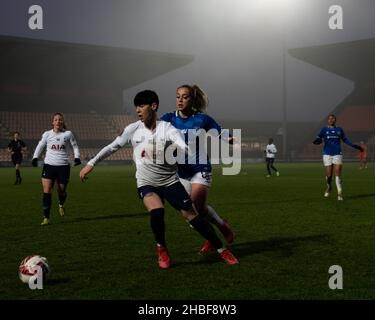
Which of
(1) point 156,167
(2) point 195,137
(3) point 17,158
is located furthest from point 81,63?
(1) point 156,167

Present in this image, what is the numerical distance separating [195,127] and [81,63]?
51.5 metres

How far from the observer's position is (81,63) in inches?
2228

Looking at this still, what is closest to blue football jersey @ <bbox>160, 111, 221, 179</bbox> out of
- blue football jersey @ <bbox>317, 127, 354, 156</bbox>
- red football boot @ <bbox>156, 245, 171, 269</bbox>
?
red football boot @ <bbox>156, 245, 171, 269</bbox>

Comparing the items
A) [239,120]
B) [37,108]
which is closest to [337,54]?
[239,120]

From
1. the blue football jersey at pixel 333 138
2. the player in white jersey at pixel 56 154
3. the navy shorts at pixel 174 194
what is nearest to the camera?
the navy shorts at pixel 174 194

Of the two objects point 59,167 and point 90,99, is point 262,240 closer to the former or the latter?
point 59,167

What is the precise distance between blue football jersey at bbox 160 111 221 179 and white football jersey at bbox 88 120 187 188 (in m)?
0.59

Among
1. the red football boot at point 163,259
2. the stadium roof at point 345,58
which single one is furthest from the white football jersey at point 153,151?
the stadium roof at point 345,58

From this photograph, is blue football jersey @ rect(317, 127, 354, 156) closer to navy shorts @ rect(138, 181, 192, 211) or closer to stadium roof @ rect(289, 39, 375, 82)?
navy shorts @ rect(138, 181, 192, 211)

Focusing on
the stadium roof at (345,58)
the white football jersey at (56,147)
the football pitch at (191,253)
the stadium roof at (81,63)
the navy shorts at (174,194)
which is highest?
the stadium roof at (345,58)

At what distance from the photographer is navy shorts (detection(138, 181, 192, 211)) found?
20.8 feet

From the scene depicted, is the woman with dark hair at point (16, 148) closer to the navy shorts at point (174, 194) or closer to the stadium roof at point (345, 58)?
the navy shorts at point (174, 194)

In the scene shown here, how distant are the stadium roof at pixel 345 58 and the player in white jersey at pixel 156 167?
5699 cm

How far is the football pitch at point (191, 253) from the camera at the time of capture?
5.33m
